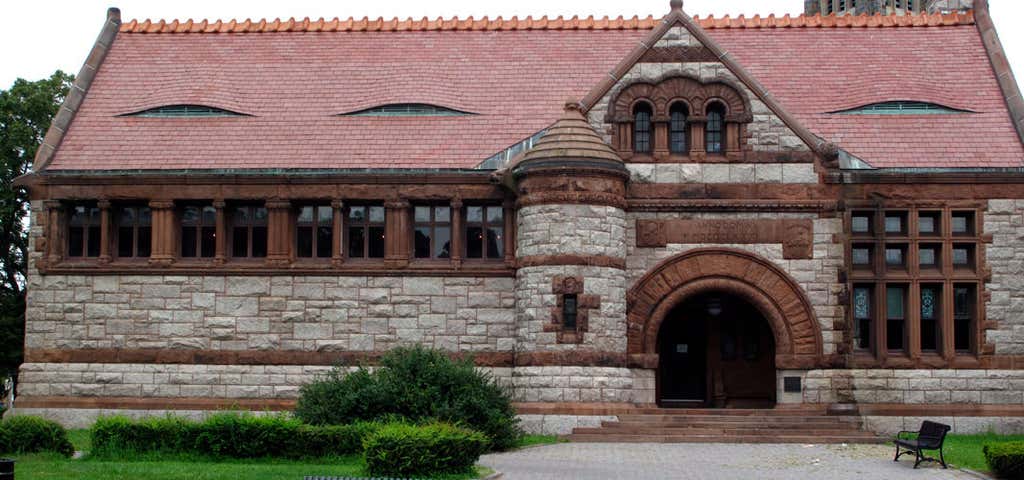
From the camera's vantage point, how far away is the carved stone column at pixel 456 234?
30344 mm

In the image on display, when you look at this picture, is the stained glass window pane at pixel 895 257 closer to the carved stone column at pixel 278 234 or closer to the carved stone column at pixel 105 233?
the carved stone column at pixel 278 234

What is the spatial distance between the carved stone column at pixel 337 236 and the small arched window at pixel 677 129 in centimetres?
773

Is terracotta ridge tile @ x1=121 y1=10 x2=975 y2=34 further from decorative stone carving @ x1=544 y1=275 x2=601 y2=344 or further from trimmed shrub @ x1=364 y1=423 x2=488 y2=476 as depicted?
trimmed shrub @ x1=364 y1=423 x2=488 y2=476

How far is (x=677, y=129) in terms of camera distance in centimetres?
3034

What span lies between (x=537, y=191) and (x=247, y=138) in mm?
7765

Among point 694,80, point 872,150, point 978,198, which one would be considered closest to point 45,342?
point 694,80

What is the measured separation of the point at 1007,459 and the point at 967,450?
15.3ft

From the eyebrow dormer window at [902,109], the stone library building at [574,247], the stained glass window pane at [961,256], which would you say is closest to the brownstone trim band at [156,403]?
the stone library building at [574,247]

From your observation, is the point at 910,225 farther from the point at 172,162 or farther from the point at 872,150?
the point at 172,162

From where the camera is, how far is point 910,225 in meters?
30.0

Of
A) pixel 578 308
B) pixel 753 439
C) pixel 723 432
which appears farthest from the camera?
pixel 578 308

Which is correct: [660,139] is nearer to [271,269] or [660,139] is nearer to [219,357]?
[271,269]

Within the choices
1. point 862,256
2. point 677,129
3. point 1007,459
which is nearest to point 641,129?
point 677,129

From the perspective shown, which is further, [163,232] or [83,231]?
[83,231]
